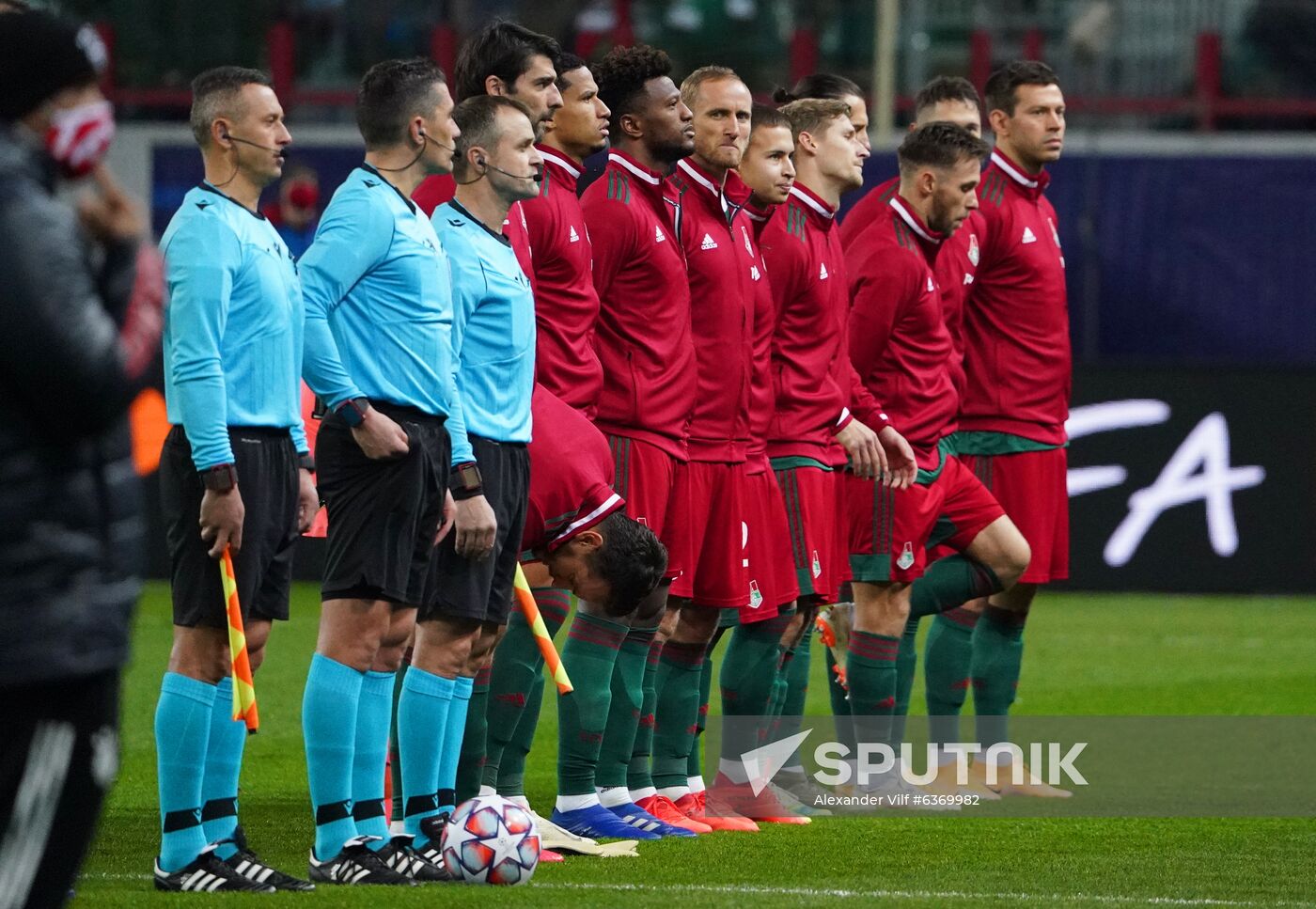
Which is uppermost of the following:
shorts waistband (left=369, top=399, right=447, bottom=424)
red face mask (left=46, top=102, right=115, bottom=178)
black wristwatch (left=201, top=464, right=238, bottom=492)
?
red face mask (left=46, top=102, right=115, bottom=178)

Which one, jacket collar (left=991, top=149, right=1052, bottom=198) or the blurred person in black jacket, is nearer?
the blurred person in black jacket

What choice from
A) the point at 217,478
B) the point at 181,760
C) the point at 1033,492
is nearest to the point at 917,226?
the point at 1033,492

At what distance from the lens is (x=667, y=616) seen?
5.96m

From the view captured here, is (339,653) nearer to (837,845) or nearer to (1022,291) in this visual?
(837,845)

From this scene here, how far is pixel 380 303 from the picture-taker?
484cm

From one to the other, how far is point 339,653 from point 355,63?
41.0 feet

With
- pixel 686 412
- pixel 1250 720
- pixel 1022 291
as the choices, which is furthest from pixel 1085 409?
pixel 686 412

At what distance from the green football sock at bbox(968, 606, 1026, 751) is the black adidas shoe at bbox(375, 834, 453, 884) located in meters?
2.99

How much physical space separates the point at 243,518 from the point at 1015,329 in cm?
361

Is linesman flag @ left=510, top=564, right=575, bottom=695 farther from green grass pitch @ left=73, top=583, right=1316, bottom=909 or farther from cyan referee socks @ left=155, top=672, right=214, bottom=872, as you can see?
cyan referee socks @ left=155, top=672, right=214, bottom=872

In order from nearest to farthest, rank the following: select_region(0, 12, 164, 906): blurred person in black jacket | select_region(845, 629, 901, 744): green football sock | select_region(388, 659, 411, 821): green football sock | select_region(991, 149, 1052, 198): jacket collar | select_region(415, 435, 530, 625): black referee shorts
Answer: select_region(0, 12, 164, 906): blurred person in black jacket, select_region(415, 435, 530, 625): black referee shorts, select_region(388, 659, 411, 821): green football sock, select_region(845, 629, 901, 744): green football sock, select_region(991, 149, 1052, 198): jacket collar

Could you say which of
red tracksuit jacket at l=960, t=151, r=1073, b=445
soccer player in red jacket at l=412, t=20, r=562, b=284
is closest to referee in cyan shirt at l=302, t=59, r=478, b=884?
soccer player in red jacket at l=412, t=20, r=562, b=284

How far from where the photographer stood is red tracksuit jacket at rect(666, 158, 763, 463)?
19.9ft

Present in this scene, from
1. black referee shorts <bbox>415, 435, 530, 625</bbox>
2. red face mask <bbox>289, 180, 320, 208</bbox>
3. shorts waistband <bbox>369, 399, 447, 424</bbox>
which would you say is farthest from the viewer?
red face mask <bbox>289, 180, 320, 208</bbox>
